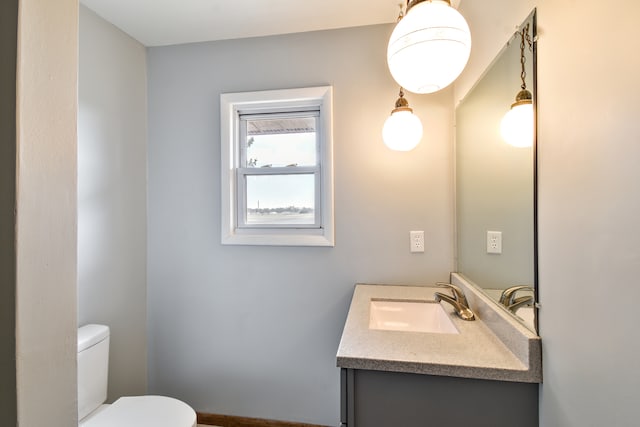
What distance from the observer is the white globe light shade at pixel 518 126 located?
0.91 metres

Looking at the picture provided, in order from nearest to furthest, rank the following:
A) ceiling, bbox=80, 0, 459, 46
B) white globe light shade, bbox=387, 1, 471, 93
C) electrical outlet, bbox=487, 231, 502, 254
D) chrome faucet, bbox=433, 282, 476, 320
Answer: white globe light shade, bbox=387, 1, 471, 93 < electrical outlet, bbox=487, 231, 502, 254 < chrome faucet, bbox=433, 282, 476, 320 < ceiling, bbox=80, 0, 459, 46

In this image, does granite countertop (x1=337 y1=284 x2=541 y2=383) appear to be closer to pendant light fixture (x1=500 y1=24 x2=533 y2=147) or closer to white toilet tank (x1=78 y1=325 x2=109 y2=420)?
pendant light fixture (x1=500 y1=24 x2=533 y2=147)

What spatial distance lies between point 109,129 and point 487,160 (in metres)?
2.06

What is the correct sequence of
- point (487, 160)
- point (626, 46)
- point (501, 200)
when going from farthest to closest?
point (487, 160)
point (501, 200)
point (626, 46)

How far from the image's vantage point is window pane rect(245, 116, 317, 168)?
1.92 metres

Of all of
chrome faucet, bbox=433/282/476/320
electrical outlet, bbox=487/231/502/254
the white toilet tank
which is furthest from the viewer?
the white toilet tank

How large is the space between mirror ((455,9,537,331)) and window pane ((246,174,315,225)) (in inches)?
36.2

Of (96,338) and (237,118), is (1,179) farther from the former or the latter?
(237,118)

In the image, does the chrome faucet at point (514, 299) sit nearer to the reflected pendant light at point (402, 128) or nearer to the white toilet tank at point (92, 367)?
the reflected pendant light at point (402, 128)

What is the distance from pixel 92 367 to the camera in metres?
1.46

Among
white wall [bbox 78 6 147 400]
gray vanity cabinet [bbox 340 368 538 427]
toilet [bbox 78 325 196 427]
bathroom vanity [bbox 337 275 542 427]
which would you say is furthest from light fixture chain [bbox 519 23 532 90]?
white wall [bbox 78 6 147 400]

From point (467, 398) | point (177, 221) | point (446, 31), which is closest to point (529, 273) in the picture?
point (467, 398)

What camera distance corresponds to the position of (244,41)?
6.19ft

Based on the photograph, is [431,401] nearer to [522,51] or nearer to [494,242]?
[494,242]
